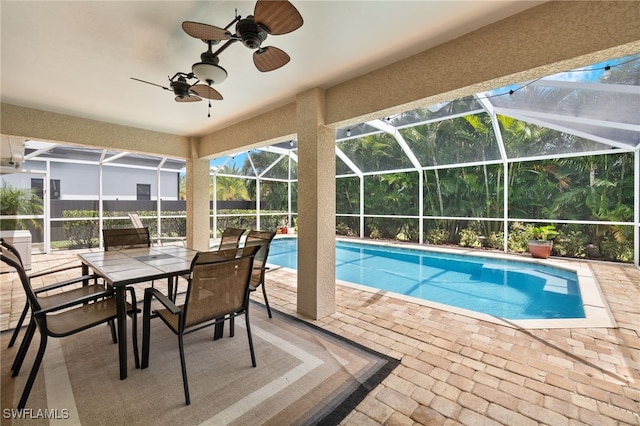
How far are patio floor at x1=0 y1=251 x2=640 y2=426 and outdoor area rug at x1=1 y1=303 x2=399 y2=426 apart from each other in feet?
0.78

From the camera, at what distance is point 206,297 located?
2.11 m

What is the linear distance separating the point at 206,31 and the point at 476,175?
9.13 metres

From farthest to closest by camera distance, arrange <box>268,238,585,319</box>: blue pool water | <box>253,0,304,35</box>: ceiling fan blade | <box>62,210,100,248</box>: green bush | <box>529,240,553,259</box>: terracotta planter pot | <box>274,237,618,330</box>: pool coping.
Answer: <box>62,210,100,248</box>: green bush → <box>529,240,553,259</box>: terracotta planter pot → <box>268,238,585,319</box>: blue pool water → <box>274,237,618,330</box>: pool coping → <box>253,0,304,35</box>: ceiling fan blade

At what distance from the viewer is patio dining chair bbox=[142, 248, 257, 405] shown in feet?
6.50

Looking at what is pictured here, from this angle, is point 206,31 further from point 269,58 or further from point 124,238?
point 124,238

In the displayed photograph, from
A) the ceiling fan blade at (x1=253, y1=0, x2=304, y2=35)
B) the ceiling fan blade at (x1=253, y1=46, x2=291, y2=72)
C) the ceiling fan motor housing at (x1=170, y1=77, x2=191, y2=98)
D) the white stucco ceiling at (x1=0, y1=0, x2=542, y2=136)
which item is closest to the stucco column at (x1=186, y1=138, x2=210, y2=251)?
the white stucco ceiling at (x1=0, y1=0, x2=542, y2=136)

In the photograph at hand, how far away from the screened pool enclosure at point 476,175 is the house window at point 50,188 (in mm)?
307

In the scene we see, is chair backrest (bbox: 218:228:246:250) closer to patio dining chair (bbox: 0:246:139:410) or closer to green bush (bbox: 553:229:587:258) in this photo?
patio dining chair (bbox: 0:246:139:410)

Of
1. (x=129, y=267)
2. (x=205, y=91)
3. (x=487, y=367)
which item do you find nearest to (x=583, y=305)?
(x=487, y=367)

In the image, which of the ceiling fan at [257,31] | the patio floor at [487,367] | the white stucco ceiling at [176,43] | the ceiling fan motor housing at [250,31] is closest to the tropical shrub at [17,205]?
the patio floor at [487,367]

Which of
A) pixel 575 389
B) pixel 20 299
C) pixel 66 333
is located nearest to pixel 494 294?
pixel 575 389

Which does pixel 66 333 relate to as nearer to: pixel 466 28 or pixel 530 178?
pixel 466 28

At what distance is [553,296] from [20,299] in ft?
28.3

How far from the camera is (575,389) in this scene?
2.14m
